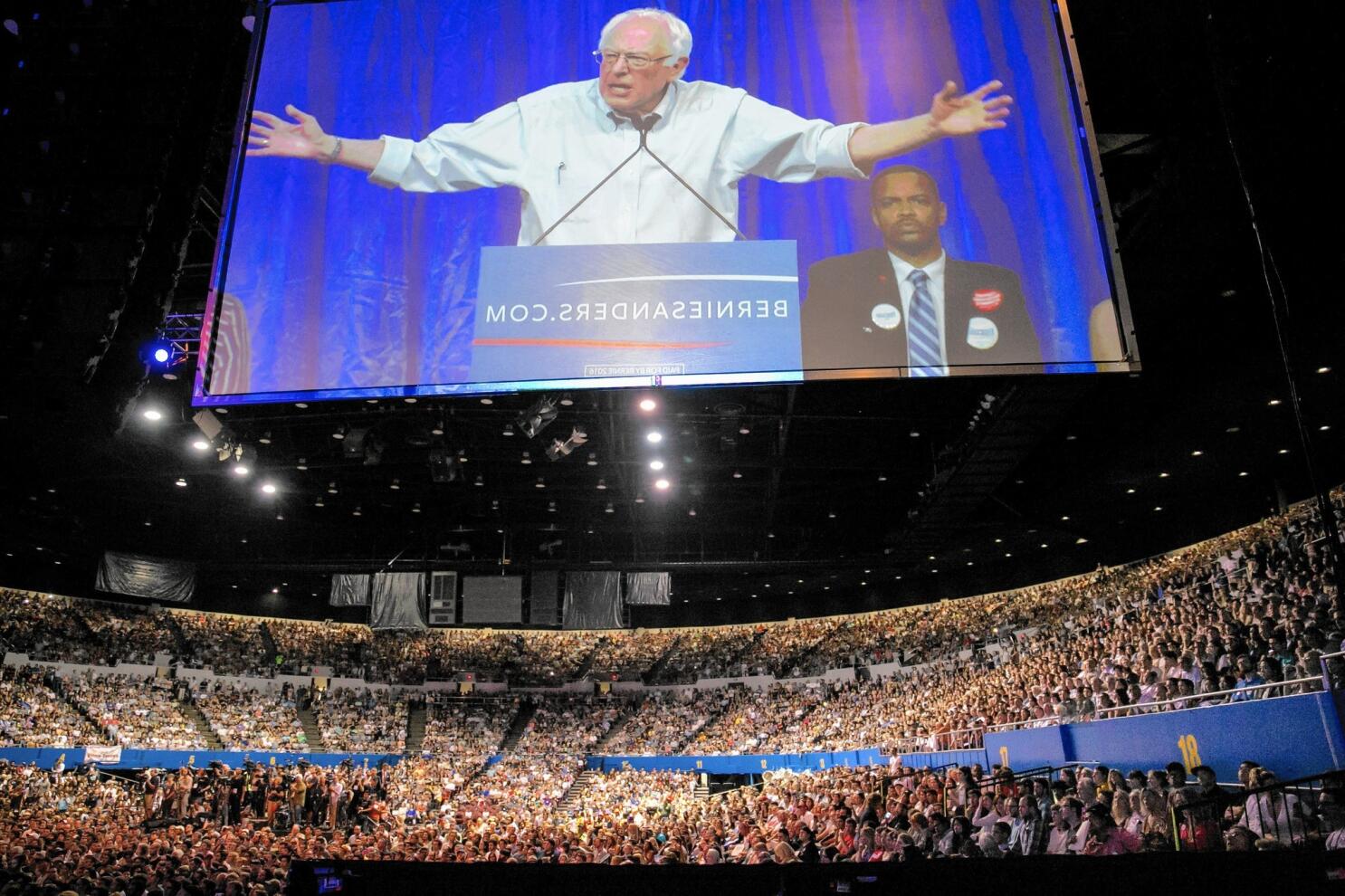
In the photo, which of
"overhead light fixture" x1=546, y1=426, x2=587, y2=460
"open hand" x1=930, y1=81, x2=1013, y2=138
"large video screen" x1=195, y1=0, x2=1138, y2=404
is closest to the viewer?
"large video screen" x1=195, y1=0, x2=1138, y2=404

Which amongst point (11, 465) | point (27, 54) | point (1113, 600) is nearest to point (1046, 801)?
point (27, 54)

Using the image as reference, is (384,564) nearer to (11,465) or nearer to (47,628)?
(11,465)

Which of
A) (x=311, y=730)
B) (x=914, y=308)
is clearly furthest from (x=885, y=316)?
(x=311, y=730)

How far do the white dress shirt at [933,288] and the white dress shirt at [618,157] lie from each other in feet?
3.07

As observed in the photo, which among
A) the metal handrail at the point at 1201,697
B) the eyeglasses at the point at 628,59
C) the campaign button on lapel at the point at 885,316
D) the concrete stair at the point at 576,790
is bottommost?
the concrete stair at the point at 576,790

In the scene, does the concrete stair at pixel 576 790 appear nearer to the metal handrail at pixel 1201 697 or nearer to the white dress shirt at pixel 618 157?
the metal handrail at pixel 1201 697

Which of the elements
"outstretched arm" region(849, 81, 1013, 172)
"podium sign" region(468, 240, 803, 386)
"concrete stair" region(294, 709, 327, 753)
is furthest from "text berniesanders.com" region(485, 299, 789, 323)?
"concrete stair" region(294, 709, 327, 753)

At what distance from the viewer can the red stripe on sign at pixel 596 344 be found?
6.86 metres

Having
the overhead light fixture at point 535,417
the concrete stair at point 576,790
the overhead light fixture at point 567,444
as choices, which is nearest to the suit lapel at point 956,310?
the overhead light fixture at point 535,417

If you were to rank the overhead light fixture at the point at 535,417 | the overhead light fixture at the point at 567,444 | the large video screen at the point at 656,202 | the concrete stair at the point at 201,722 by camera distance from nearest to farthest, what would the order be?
1. the large video screen at the point at 656,202
2. the overhead light fixture at the point at 535,417
3. the overhead light fixture at the point at 567,444
4. the concrete stair at the point at 201,722

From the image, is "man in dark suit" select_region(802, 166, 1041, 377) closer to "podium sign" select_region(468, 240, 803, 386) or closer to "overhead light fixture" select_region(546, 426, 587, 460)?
"podium sign" select_region(468, 240, 803, 386)

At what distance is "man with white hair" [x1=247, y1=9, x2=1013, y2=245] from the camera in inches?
291

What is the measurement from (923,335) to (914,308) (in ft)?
0.78

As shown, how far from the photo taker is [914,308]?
6957mm
